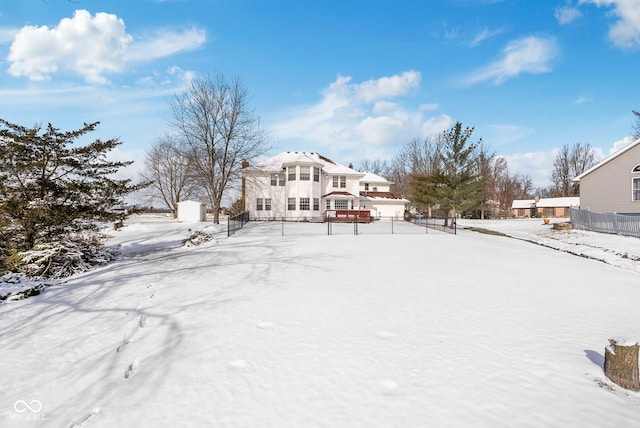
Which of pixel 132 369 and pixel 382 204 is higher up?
pixel 382 204

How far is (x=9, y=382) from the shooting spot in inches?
165

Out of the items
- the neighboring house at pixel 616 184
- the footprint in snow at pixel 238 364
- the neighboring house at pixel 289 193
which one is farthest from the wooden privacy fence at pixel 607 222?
the footprint in snow at pixel 238 364

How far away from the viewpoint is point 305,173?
124 ft

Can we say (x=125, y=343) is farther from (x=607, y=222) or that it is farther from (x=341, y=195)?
(x=341, y=195)

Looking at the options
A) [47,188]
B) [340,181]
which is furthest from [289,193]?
[47,188]

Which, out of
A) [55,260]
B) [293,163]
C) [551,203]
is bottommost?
[55,260]

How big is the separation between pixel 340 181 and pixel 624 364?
1461 inches

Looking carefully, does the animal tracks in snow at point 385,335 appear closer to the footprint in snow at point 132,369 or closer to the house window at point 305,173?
the footprint in snow at point 132,369

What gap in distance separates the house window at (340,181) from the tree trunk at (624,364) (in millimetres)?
36837

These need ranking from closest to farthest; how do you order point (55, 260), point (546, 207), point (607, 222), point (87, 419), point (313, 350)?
1. point (87, 419)
2. point (313, 350)
3. point (55, 260)
4. point (607, 222)
5. point (546, 207)

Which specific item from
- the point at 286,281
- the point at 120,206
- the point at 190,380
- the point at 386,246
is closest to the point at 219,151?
the point at 120,206

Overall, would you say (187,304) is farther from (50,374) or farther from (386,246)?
(386,246)

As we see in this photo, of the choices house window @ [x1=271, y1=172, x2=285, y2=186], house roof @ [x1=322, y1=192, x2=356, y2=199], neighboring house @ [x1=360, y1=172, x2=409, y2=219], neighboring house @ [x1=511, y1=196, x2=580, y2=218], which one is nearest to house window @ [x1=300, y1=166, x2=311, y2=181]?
house window @ [x1=271, y1=172, x2=285, y2=186]

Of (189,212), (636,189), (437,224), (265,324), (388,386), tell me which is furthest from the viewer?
(189,212)
